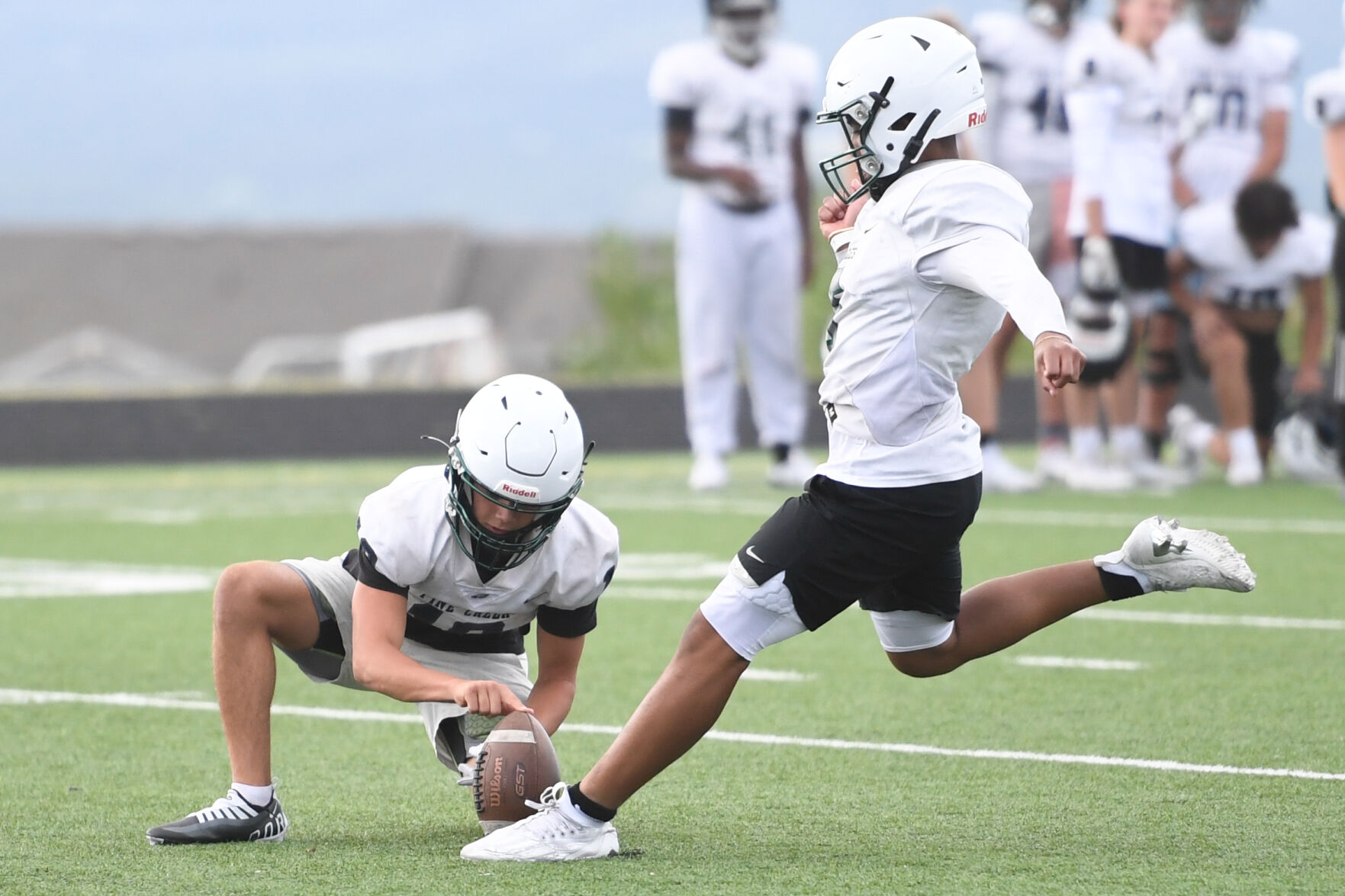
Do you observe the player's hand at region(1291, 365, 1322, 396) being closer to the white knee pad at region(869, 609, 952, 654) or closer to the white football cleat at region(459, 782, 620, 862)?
the white knee pad at region(869, 609, 952, 654)

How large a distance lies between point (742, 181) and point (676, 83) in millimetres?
605

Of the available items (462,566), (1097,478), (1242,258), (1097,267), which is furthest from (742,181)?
(462,566)

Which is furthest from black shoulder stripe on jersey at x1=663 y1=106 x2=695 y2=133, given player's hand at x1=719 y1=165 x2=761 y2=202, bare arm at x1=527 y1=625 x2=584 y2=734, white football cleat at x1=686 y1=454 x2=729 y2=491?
bare arm at x1=527 y1=625 x2=584 y2=734

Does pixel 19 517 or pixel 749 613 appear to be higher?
pixel 749 613

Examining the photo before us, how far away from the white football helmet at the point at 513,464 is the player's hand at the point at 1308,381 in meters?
7.48

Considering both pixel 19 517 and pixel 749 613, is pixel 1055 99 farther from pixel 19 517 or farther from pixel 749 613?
pixel 749 613

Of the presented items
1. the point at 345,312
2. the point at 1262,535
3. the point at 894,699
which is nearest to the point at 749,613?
the point at 894,699

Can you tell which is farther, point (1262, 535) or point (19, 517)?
point (19, 517)

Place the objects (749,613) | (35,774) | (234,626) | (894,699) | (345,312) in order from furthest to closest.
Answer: (345,312) → (894,699) → (35,774) → (234,626) → (749,613)

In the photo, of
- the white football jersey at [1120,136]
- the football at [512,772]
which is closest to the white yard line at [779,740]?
the football at [512,772]

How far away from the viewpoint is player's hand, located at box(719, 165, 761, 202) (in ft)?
31.9

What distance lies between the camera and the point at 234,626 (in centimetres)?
361

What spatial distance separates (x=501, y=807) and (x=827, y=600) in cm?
68

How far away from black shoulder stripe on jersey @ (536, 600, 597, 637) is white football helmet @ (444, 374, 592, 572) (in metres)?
0.16
